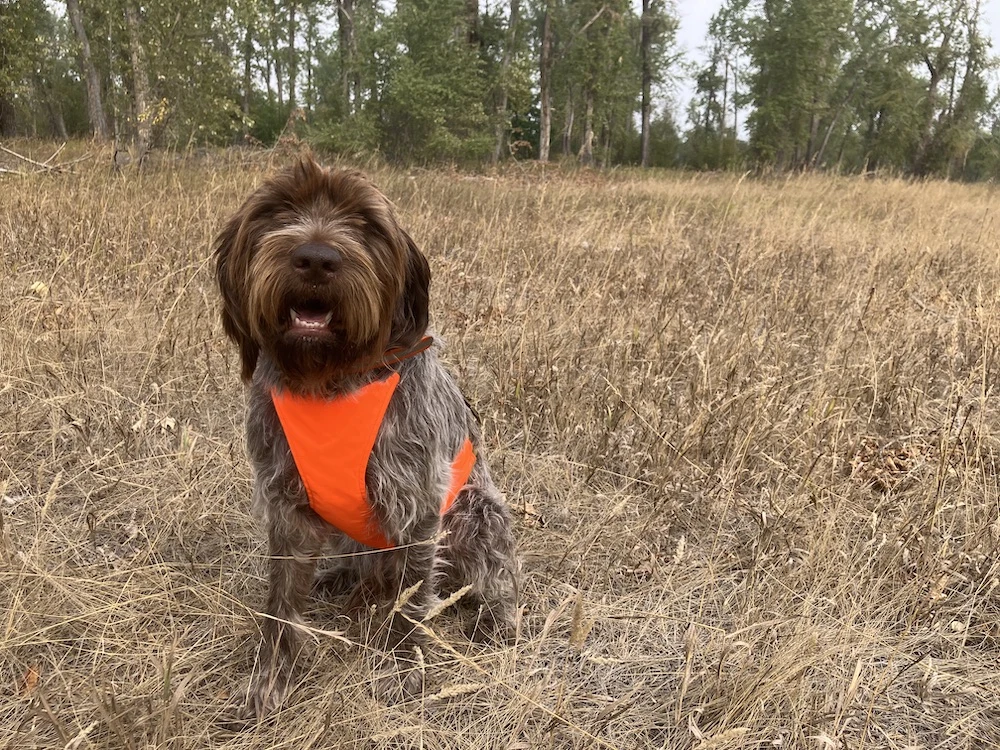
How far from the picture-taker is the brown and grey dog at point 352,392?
1681 mm

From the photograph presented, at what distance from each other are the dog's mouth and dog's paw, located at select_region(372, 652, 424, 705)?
1.10 metres

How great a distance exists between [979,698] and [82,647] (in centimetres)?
291

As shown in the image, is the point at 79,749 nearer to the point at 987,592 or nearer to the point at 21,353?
the point at 21,353

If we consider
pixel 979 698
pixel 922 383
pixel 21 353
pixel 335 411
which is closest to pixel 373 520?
pixel 335 411

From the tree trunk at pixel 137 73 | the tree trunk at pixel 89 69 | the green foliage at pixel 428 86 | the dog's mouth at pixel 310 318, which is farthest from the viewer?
the green foliage at pixel 428 86

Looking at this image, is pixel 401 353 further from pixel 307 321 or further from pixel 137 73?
pixel 137 73

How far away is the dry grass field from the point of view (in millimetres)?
1817

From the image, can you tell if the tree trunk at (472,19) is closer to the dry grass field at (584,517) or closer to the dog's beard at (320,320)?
the dry grass field at (584,517)

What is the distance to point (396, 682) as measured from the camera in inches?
80.3

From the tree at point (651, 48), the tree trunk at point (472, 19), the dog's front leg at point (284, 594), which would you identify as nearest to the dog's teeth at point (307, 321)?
the dog's front leg at point (284, 594)

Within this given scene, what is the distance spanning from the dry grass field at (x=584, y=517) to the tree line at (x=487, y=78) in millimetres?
3838

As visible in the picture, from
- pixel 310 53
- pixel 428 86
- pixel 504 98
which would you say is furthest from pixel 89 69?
pixel 310 53

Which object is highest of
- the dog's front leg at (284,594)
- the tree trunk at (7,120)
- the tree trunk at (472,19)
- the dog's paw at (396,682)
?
the tree trunk at (472,19)

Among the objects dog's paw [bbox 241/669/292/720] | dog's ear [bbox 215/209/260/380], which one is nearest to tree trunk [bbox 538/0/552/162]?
dog's ear [bbox 215/209/260/380]
